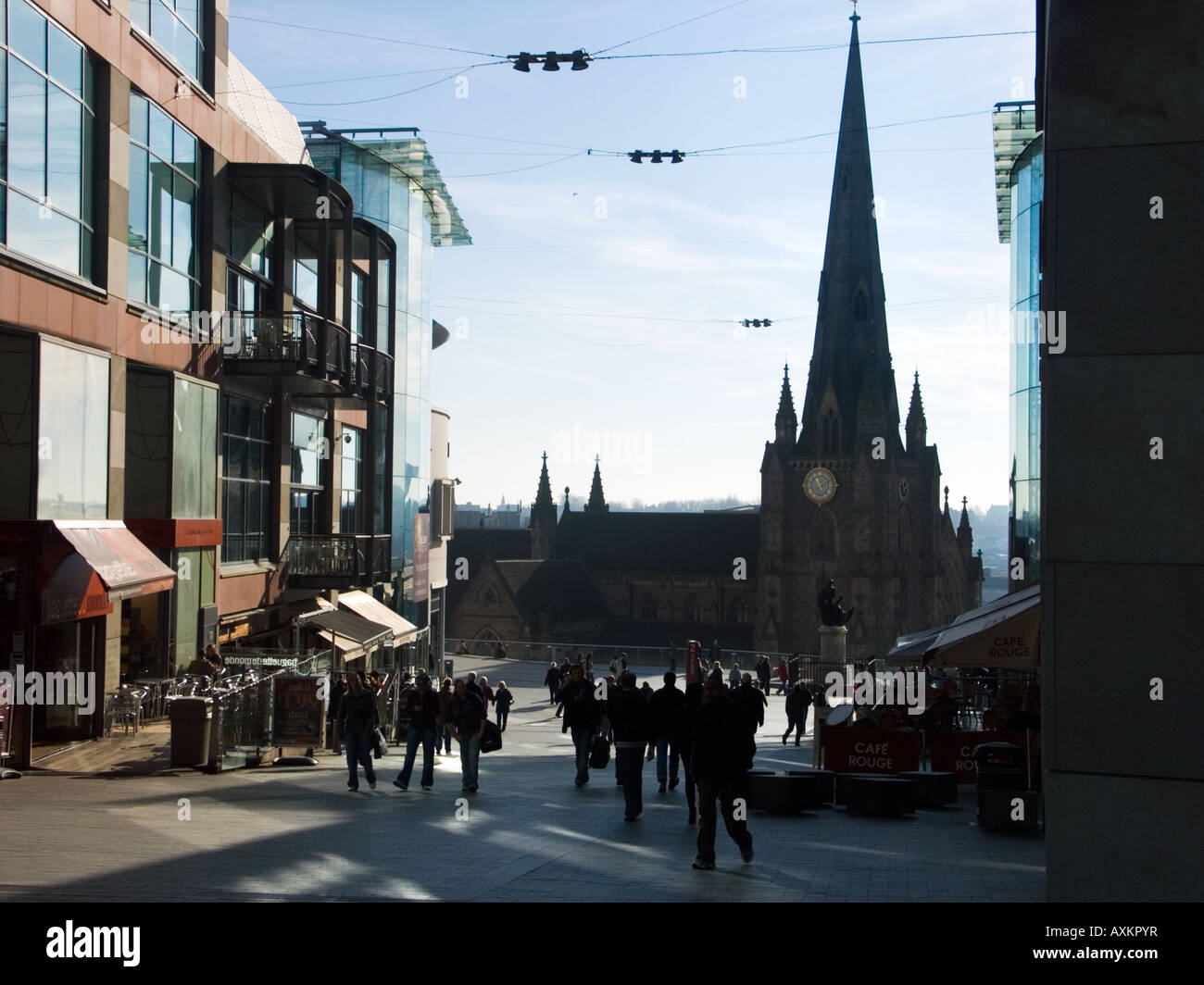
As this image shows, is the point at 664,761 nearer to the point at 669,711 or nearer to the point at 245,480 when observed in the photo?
the point at 669,711

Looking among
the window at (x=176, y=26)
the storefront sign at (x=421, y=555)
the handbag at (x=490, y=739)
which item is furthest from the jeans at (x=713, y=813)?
the storefront sign at (x=421, y=555)

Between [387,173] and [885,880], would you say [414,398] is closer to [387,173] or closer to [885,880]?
[387,173]

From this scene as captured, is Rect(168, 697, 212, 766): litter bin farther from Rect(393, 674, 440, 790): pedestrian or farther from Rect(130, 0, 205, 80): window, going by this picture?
Rect(130, 0, 205, 80): window

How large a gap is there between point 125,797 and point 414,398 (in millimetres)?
28842

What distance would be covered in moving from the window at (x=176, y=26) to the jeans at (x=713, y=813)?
15190mm

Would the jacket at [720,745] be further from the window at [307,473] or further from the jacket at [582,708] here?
the window at [307,473]

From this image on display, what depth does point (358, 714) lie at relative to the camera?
15422 millimetres

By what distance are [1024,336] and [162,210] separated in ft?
87.5

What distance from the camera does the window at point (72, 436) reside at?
1681 cm

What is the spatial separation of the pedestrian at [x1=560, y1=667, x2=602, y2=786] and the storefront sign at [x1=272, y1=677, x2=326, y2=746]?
3.34m

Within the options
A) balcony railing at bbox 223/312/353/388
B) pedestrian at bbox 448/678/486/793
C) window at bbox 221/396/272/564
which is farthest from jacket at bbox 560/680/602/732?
balcony railing at bbox 223/312/353/388

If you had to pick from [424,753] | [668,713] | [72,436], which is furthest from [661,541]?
[668,713]

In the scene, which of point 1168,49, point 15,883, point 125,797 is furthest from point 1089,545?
point 125,797

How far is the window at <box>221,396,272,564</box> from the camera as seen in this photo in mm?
24516
